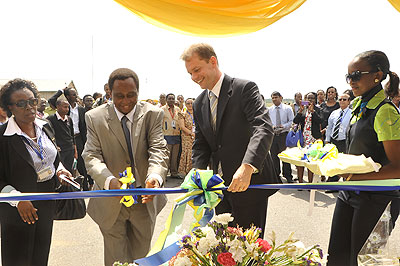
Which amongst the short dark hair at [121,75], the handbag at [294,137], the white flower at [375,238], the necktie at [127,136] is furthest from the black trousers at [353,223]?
the handbag at [294,137]

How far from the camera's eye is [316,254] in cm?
134

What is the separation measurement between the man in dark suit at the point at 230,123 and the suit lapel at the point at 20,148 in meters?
1.41

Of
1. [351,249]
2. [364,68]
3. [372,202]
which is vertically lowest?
[351,249]

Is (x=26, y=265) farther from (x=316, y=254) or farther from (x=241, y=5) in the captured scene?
(x=241, y=5)

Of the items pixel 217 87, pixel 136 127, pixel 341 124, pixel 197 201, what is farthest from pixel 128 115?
pixel 341 124

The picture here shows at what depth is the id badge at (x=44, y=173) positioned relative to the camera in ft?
9.81

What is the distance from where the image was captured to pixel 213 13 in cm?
255

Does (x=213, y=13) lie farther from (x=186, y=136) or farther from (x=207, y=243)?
(x=186, y=136)

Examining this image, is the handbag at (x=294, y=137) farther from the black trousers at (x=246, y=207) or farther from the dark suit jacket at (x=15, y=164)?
the dark suit jacket at (x=15, y=164)

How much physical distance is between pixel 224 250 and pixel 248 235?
0.17 metres

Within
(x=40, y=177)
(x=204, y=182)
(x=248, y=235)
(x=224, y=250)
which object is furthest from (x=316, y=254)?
(x=40, y=177)

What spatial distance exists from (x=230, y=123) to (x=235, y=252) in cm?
173

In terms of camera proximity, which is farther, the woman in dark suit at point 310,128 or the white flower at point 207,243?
the woman in dark suit at point 310,128

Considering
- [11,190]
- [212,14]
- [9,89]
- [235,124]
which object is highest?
[212,14]
